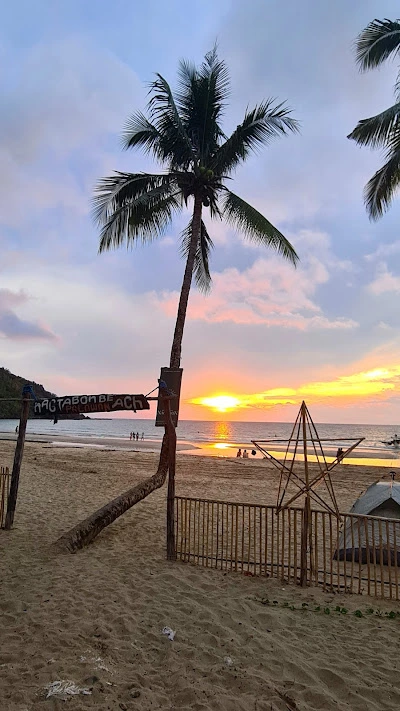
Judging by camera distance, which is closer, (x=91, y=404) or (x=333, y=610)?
(x=333, y=610)

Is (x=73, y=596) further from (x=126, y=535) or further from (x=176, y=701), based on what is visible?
(x=126, y=535)

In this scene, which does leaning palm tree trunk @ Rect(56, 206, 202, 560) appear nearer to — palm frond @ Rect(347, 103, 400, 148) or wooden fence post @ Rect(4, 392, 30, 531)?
wooden fence post @ Rect(4, 392, 30, 531)

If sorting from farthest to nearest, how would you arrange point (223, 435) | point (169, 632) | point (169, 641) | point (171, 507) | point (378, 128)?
1. point (223, 435)
2. point (378, 128)
3. point (171, 507)
4. point (169, 632)
5. point (169, 641)

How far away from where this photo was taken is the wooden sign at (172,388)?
711cm

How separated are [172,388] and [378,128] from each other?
26.3 feet

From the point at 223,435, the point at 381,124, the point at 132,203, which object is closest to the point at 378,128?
the point at 381,124

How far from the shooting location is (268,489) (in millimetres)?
15180

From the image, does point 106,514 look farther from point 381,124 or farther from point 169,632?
point 381,124

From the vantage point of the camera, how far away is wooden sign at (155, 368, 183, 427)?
7.11m

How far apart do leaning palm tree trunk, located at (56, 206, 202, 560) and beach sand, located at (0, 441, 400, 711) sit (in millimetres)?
273

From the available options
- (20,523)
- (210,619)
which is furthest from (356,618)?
(20,523)

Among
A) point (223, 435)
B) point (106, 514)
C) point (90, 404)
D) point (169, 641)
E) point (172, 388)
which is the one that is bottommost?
point (169, 641)

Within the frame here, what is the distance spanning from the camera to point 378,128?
10.2 metres

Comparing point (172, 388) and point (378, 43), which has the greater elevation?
point (378, 43)
